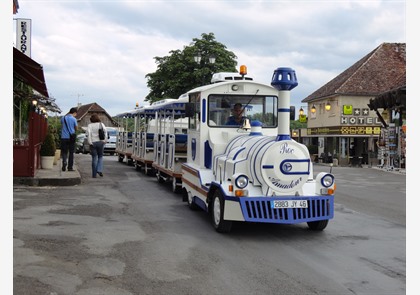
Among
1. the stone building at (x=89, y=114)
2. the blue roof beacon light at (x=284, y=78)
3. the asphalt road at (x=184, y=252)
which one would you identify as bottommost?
the asphalt road at (x=184, y=252)

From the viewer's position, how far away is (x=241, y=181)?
26.9ft

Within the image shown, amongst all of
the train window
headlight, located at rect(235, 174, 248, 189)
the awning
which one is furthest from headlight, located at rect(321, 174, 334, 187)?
the awning

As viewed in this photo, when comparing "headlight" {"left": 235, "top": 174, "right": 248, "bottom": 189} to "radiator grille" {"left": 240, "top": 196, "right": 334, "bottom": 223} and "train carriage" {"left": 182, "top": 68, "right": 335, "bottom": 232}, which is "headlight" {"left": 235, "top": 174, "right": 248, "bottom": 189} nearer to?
"train carriage" {"left": 182, "top": 68, "right": 335, "bottom": 232}

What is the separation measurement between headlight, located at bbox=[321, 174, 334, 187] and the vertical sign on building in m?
17.6

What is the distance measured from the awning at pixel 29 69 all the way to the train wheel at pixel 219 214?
5656 mm

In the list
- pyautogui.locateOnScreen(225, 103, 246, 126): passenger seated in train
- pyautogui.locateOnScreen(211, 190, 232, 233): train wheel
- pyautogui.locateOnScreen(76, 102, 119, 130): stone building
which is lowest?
pyautogui.locateOnScreen(211, 190, 232, 233): train wheel

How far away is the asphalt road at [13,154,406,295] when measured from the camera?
5.71m

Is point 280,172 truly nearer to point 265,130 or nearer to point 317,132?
point 265,130

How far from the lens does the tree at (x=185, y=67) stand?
156 ft

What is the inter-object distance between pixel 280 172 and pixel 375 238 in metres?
1.91

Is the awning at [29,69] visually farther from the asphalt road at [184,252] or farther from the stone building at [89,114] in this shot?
the stone building at [89,114]

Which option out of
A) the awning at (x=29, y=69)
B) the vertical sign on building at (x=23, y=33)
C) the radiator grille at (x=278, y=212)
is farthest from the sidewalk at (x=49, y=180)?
the vertical sign on building at (x=23, y=33)

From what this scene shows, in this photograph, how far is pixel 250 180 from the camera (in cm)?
870

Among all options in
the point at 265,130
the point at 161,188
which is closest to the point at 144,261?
the point at 265,130
